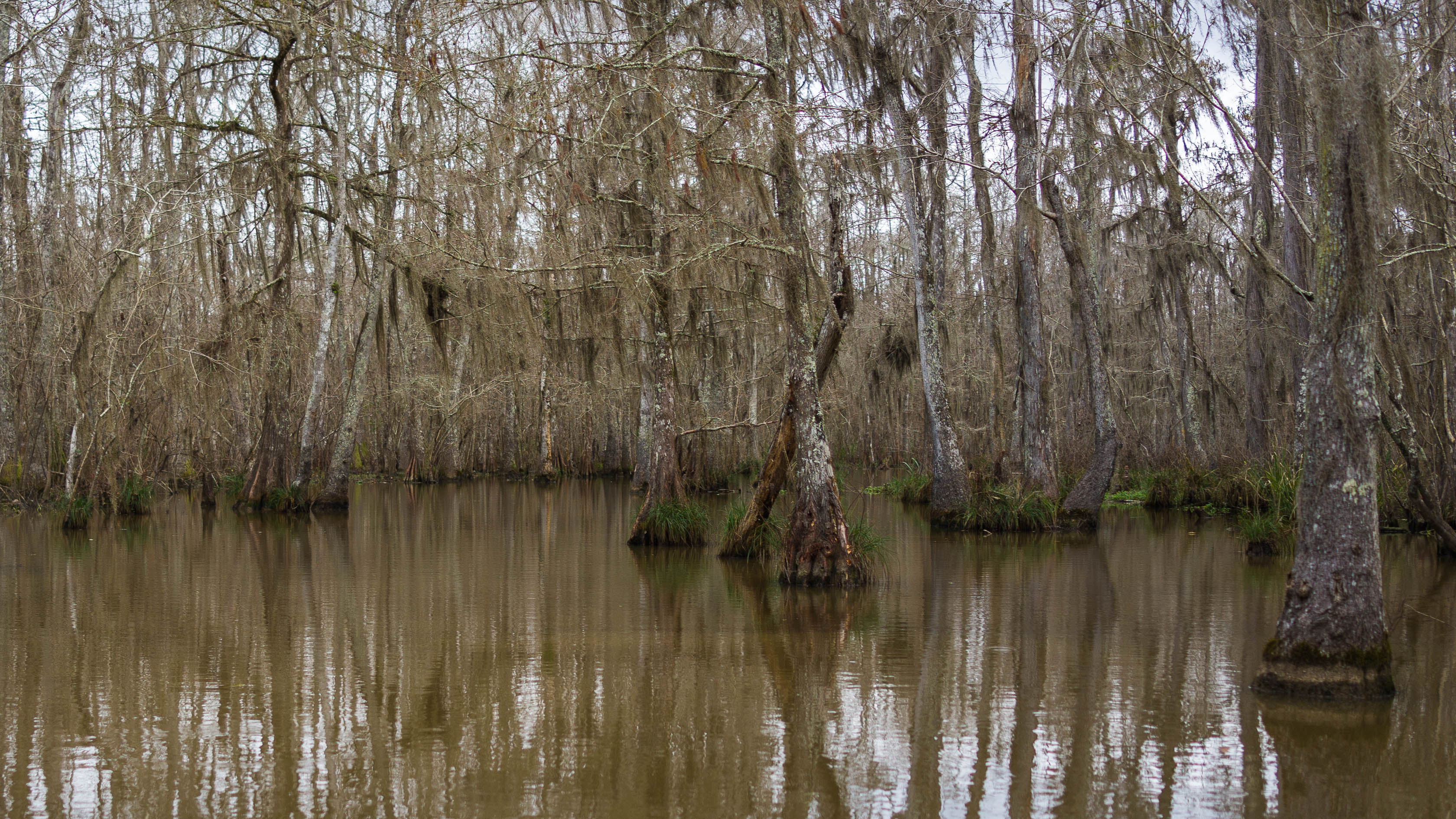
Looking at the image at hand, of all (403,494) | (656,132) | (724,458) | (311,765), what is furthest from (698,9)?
(403,494)

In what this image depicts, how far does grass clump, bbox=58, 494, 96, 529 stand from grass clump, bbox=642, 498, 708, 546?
27.4ft

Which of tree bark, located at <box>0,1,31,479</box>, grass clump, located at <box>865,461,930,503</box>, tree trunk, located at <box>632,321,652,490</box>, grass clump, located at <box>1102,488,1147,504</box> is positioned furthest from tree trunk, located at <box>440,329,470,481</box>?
grass clump, located at <box>1102,488,1147,504</box>

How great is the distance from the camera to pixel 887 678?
7.12 m

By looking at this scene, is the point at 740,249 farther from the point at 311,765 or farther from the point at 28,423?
the point at 28,423

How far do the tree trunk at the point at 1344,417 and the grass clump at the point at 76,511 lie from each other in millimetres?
15739

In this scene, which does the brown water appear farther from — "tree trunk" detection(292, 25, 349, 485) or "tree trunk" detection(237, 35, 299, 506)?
"tree trunk" detection(292, 25, 349, 485)

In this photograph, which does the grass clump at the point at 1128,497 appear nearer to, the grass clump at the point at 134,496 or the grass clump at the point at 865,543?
the grass clump at the point at 865,543

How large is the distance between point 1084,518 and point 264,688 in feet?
42.8

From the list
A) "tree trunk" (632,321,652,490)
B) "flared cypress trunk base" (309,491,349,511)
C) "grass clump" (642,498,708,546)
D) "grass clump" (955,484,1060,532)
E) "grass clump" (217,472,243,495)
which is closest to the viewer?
"grass clump" (642,498,708,546)

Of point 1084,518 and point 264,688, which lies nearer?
point 264,688

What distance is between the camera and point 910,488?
22.6 m

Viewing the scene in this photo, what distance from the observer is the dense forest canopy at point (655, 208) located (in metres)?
10.7

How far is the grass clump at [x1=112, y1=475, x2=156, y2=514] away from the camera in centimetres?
1800

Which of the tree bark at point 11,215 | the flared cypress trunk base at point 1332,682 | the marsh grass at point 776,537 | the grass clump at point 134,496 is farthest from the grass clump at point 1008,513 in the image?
the tree bark at point 11,215
